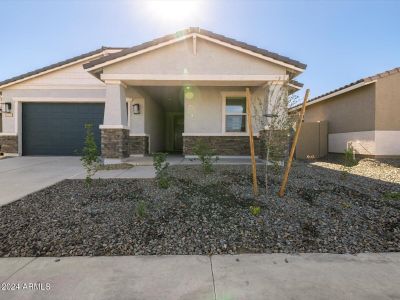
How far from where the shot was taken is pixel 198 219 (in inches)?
144

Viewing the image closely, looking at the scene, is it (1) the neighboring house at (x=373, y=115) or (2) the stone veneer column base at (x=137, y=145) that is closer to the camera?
(1) the neighboring house at (x=373, y=115)

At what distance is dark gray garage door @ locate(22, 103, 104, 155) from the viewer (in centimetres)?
1147

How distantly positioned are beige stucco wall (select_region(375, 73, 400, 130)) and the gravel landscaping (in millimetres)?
5722

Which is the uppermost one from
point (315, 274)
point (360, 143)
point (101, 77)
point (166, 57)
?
point (166, 57)

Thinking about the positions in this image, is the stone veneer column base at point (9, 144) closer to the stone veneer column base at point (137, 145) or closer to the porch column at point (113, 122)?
the stone veneer column base at point (137, 145)

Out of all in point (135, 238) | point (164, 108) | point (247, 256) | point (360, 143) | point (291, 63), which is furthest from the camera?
point (164, 108)

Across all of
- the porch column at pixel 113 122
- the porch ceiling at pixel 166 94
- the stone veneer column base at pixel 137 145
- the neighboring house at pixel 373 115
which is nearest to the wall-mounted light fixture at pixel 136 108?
the porch ceiling at pixel 166 94

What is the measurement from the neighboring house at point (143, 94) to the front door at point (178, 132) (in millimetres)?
3042

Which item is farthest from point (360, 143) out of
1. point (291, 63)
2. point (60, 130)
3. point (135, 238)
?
point (60, 130)

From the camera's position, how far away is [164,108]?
51.0ft

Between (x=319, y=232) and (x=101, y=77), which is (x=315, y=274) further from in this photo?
(x=101, y=77)

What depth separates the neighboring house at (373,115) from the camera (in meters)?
9.98

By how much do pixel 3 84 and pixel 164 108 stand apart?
27.0ft

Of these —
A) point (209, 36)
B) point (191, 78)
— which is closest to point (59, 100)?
point (191, 78)
